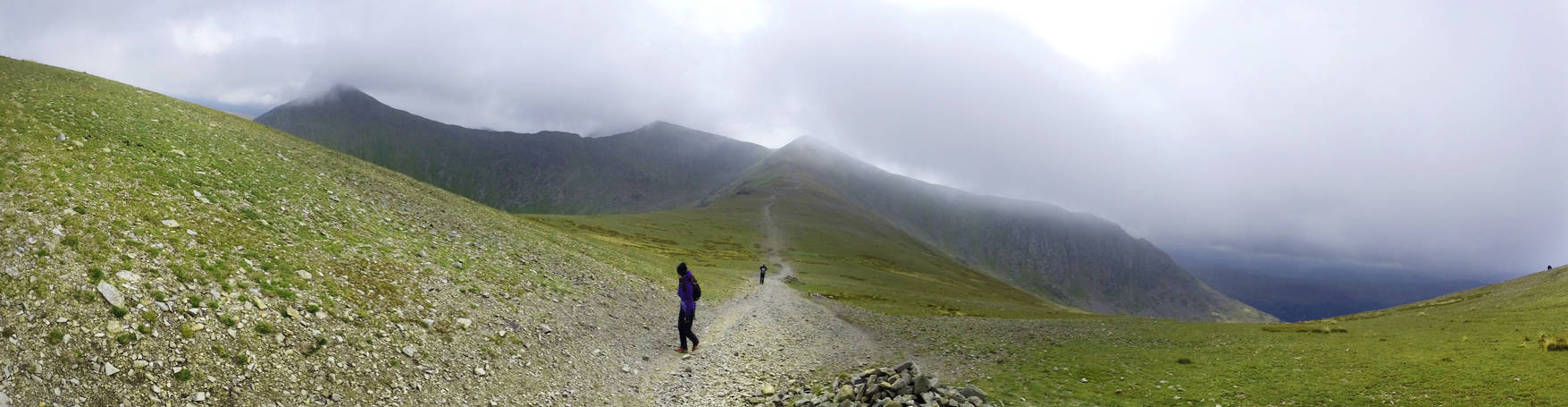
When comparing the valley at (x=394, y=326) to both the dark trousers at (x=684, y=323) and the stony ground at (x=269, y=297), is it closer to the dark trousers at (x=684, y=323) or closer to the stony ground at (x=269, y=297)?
the stony ground at (x=269, y=297)

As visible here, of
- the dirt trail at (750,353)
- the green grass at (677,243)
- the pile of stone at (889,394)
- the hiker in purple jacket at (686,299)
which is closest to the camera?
the pile of stone at (889,394)

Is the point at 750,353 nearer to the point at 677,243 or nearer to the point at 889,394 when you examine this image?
the point at 889,394

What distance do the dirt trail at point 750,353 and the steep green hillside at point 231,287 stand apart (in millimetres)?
2181

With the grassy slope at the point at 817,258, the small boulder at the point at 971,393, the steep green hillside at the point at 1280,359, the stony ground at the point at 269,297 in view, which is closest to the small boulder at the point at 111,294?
the stony ground at the point at 269,297

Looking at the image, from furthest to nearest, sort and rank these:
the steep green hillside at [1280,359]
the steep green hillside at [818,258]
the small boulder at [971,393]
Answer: the steep green hillside at [818,258]
the steep green hillside at [1280,359]
the small boulder at [971,393]

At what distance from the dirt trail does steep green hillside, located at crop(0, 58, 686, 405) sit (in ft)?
7.16

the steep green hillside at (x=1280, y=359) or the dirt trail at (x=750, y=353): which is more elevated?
the steep green hillside at (x=1280, y=359)

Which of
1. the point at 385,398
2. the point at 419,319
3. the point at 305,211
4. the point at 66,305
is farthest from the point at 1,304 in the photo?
the point at 305,211

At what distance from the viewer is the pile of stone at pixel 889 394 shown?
1540 centimetres

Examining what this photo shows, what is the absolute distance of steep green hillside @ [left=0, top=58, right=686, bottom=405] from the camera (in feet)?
37.7

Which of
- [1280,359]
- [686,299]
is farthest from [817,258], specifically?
[1280,359]

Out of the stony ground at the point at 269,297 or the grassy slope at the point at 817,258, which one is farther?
the grassy slope at the point at 817,258

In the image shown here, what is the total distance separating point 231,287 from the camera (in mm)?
14852

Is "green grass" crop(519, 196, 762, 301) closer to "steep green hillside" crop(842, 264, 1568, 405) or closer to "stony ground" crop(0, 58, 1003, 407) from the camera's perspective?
"stony ground" crop(0, 58, 1003, 407)
